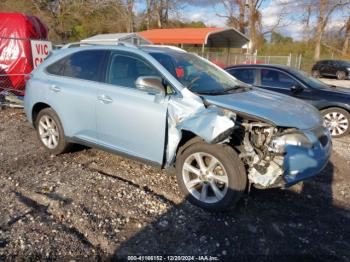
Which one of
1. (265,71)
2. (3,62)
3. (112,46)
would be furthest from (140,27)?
(112,46)

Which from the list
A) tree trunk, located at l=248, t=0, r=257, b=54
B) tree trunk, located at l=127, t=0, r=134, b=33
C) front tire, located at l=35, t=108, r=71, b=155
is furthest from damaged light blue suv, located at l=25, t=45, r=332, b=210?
tree trunk, located at l=127, t=0, r=134, b=33

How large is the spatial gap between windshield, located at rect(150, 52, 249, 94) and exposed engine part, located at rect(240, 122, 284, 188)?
81cm

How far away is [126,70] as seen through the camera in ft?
13.3

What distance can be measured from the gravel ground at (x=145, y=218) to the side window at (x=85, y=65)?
4.33ft

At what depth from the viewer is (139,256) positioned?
2797 mm

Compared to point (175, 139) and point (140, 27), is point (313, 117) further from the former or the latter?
point (140, 27)

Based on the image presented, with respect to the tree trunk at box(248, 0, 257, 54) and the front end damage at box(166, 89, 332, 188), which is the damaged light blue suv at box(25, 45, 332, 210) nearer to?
the front end damage at box(166, 89, 332, 188)

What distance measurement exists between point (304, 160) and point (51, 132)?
3723 millimetres

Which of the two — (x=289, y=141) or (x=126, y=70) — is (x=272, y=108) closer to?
(x=289, y=141)

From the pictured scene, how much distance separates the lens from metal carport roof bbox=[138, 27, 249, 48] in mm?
22145

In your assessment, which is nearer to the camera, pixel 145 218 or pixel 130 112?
pixel 145 218

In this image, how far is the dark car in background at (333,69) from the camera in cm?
2409

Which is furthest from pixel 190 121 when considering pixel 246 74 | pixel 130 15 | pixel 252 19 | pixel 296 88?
pixel 130 15

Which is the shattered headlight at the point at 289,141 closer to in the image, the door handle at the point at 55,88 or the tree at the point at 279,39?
the door handle at the point at 55,88
